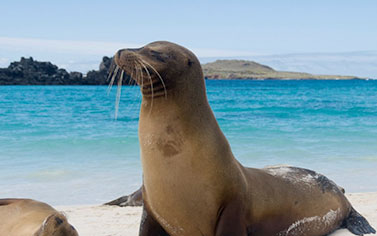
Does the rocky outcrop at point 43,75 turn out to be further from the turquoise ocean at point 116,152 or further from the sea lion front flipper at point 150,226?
the sea lion front flipper at point 150,226

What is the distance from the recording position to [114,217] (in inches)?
231

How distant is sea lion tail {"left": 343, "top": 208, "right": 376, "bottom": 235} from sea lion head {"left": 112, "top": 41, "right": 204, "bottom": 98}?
223 cm

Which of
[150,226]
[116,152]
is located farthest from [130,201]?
[116,152]

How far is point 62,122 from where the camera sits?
19.3 meters

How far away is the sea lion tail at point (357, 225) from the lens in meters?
4.78

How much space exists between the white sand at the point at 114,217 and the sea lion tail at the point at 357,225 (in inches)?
3.6

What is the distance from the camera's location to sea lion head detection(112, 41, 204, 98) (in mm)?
3584

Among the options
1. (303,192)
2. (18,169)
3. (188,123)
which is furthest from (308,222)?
(18,169)

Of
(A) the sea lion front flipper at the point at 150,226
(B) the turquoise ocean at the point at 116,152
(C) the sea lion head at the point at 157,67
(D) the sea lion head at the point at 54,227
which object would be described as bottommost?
(B) the turquoise ocean at the point at 116,152

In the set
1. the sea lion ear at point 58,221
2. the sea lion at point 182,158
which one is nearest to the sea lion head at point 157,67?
the sea lion at point 182,158

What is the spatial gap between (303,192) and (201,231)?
123 cm

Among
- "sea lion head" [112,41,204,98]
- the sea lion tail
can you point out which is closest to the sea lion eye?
"sea lion head" [112,41,204,98]

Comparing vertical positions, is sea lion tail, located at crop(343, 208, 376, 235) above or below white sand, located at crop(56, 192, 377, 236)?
above

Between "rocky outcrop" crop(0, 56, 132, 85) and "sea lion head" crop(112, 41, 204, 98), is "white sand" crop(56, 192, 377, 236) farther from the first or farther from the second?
"rocky outcrop" crop(0, 56, 132, 85)
